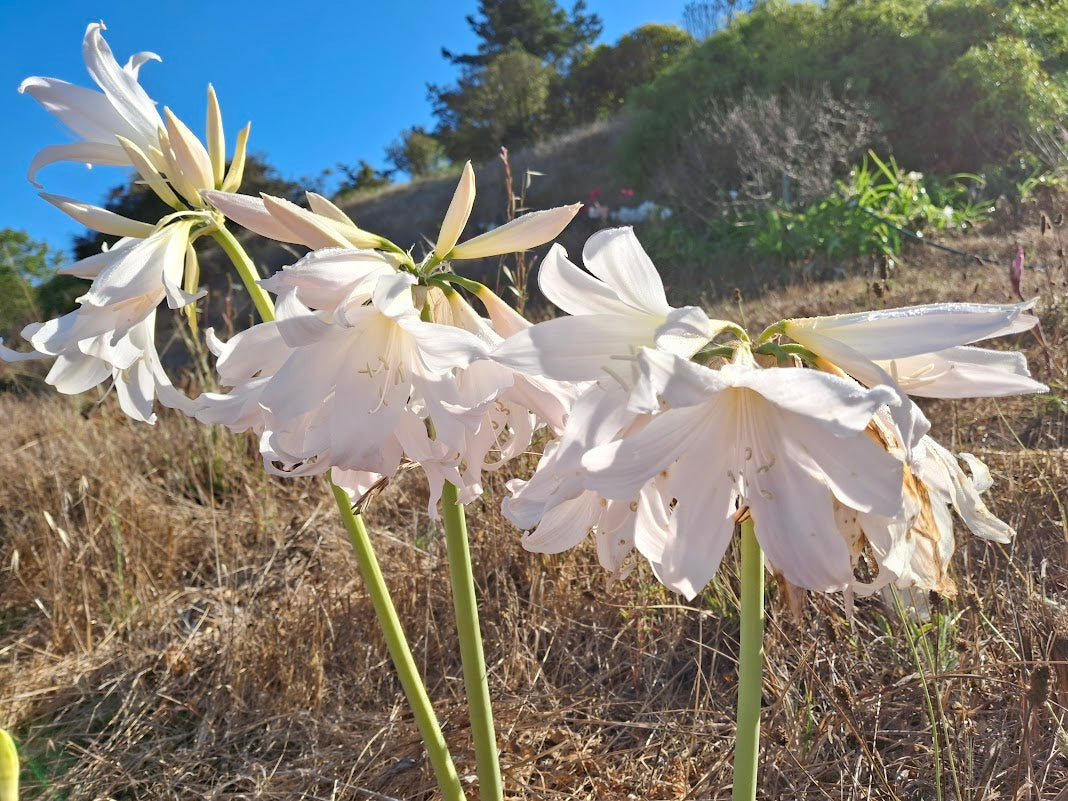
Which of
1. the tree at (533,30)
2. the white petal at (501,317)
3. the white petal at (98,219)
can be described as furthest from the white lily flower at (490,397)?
the tree at (533,30)

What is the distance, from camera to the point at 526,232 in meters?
0.89

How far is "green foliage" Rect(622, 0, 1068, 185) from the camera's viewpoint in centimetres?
1042

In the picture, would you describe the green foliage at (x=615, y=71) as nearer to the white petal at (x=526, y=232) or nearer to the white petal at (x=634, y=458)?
the white petal at (x=526, y=232)

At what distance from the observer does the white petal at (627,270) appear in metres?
0.76

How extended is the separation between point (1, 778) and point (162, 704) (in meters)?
1.76

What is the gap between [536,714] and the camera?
1811 millimetres

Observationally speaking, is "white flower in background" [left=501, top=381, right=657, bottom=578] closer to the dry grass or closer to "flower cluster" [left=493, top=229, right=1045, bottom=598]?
"flower cluster" [left=493, top=229, right=1045, bottom=598]

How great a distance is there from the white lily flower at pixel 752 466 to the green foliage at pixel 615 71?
22.8m

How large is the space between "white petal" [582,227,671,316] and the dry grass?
0.43 metres

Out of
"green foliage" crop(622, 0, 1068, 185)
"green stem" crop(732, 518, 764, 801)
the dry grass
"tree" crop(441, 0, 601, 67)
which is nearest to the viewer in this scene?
"green stem" crop(732, 518, 764, 801)

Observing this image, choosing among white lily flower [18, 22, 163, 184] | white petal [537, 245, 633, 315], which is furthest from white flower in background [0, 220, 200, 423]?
white petal [537, 245, 633, 315]

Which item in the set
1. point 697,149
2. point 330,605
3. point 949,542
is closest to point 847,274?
point 697,149

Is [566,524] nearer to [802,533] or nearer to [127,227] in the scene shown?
[802,533]

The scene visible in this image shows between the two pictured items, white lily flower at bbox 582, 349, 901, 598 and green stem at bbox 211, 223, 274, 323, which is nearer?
white lily flower at bbox 582, 349, 901, 598
